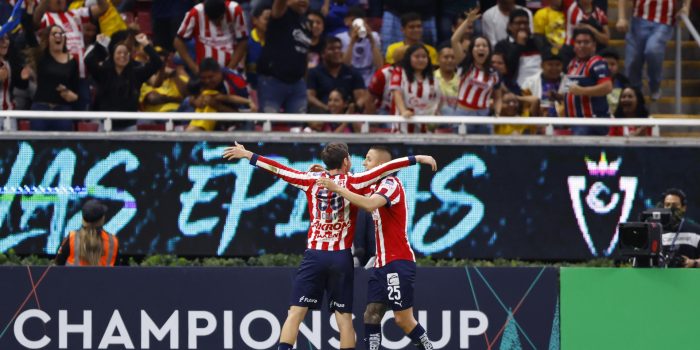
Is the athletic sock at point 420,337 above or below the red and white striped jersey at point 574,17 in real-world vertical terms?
below

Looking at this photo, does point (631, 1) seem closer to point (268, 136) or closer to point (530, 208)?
point (530, 208)

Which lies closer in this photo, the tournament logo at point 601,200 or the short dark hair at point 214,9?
the tournament logo at point 601,200

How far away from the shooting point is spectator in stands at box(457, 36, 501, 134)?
17.5 metres

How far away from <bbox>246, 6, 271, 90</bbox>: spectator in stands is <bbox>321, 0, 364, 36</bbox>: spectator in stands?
90 cm

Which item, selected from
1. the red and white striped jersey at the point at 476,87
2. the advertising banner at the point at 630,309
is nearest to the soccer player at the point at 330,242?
the advertising banner at the point at 630,309

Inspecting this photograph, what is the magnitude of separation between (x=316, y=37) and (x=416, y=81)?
186cm

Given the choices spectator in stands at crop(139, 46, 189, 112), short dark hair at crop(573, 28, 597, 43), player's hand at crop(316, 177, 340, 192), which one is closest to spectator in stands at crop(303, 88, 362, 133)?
spectator in stands at crop(139, 46, 189, 112)

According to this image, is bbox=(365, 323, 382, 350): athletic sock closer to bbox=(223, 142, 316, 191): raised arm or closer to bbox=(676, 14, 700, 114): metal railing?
bbox=(223, 142, 316, 191): raised arm

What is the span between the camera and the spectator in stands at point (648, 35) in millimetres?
18719

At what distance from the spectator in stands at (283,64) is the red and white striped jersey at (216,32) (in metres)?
0.38

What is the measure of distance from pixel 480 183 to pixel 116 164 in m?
4.16

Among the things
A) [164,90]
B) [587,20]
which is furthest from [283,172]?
[587,20]

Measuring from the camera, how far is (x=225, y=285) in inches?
546

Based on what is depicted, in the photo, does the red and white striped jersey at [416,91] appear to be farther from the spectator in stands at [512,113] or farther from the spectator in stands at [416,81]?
the spectator in stands at [512,113]
